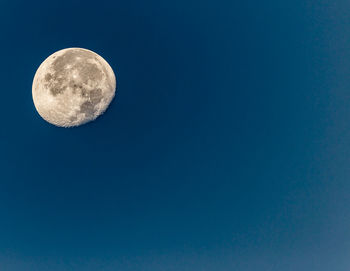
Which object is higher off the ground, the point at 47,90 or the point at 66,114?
the point at 47,90

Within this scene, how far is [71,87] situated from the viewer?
23.4 feet

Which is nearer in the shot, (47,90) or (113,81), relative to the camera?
(47,90)

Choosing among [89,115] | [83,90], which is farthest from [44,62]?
[89,115]

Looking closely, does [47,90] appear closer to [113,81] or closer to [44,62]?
[44,62]

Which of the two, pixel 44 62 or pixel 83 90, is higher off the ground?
pixel 44 62

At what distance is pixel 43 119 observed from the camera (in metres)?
7.61

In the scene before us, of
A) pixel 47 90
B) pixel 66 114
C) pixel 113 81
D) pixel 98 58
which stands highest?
pixel 98 58

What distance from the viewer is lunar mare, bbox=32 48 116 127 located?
282 inches

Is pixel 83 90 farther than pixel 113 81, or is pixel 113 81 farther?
pixel 113 81

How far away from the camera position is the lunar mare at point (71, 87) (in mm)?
7152

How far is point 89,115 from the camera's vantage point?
7.51 meters

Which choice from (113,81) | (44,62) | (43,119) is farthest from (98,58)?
(43,119)

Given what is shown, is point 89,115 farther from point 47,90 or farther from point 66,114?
point 47,90

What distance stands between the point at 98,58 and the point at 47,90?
1760mm
